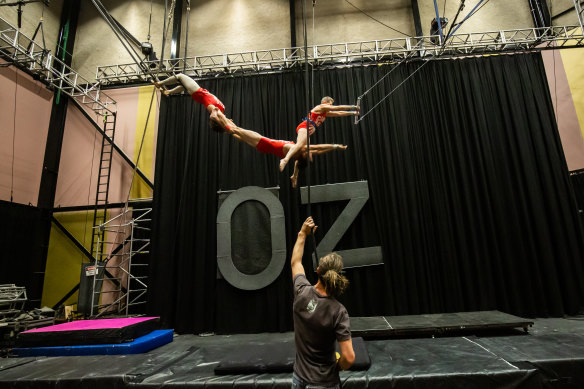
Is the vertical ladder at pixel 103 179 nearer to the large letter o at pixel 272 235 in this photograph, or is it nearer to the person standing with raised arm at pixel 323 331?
the large letter o at pixel 272 235

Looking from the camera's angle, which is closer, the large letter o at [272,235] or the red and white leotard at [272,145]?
the red and white leotard at [272,145]

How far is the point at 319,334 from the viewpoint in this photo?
1.64 metres

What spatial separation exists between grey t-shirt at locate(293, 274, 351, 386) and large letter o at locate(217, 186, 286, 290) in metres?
3.86

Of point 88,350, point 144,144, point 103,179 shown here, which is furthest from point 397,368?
point 103,179

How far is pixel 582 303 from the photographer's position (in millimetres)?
5184

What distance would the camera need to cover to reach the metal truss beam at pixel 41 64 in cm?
564

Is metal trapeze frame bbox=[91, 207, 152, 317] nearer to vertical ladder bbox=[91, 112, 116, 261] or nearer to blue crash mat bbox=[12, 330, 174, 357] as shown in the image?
vertical ladder bbox=[91, 112, 116, 261]

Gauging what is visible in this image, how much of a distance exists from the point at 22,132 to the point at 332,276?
7.88 m

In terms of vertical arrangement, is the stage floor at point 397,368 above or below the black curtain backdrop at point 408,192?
below

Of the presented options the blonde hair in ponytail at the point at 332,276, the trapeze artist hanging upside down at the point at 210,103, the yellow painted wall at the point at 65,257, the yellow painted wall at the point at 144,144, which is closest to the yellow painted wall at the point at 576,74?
the trapeze artist hanging upside down at the point at 210,103

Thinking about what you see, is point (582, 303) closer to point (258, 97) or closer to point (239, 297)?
point (239, 297)

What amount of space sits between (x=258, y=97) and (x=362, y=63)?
228cm

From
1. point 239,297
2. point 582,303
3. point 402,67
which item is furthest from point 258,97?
point 582,303

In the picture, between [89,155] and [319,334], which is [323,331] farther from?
[89,155]
